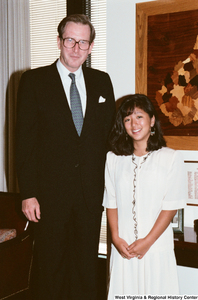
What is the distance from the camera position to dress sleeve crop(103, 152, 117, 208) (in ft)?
6.49

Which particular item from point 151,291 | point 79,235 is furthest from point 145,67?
point 151,291

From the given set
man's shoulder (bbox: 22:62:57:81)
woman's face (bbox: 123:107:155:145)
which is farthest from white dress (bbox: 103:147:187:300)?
man's shoulder (bbox: 22:62:57:81)

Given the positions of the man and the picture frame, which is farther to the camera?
the picture frame

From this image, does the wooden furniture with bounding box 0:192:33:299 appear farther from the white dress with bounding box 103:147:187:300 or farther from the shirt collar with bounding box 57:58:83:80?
the shirt collar with bounding box 57:58:83:80

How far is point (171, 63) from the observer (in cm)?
231

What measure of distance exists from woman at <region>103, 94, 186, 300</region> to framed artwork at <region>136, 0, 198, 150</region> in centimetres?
40

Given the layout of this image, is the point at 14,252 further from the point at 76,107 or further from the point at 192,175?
the point at 192,175

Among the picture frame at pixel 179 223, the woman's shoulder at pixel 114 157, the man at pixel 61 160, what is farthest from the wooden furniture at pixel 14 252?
the picture frame at pixel 179 223

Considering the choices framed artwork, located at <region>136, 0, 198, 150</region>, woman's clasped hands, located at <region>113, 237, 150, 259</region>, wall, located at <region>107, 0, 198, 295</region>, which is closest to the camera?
woman's clasped hands, located at <region>113, 237, 150, 259</region>

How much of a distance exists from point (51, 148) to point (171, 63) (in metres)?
1.06

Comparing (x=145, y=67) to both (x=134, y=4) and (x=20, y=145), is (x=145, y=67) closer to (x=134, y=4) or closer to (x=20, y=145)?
(x=134, y=4)

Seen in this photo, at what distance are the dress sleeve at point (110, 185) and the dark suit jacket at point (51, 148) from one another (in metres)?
0.09

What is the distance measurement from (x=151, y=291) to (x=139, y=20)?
1799 millimetres

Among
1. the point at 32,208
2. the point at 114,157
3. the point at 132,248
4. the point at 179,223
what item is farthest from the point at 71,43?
the point at 179,223
